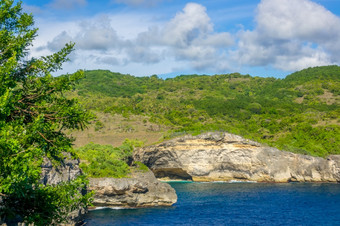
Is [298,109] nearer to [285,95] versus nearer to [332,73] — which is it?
[285,95]

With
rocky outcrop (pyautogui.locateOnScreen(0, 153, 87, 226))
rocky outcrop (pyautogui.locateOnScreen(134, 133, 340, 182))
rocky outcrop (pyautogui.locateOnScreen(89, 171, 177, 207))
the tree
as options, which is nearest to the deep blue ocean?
rocky outcrop (pyautogui.locateOnScreen(89, 171, 177, 207))

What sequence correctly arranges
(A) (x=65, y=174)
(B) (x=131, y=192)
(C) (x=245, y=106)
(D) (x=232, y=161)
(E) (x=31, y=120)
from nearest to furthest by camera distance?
(E) (x=31, y=120), (A) (x=65, y=174), (B) (x=131, y=192), (D) (x=232, y=161), (C) (x=245, y=106)

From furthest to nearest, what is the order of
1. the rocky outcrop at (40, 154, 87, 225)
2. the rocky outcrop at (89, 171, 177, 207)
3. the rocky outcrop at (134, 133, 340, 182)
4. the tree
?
the rocky outcrop at (134, 133, 340, 182) < the rocky outcrop at (89, 171, 177, 207) < the rocky outcrop at (40, 154, 87, 225) < the tree

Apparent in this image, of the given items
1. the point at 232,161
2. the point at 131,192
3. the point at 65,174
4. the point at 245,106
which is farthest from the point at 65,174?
the point at 245,106

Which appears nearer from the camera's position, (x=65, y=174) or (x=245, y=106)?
(x=65, y=174)

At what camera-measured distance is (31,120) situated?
13391 millimetres

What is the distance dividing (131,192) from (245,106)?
3307 inches

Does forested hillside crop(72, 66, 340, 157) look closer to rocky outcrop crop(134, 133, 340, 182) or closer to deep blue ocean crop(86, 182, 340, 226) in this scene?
rocky outcrop crop(134, 133, 340, 182)

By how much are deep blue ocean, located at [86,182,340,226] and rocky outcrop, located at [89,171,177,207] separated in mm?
1274

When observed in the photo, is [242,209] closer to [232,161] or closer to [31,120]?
[232,161]

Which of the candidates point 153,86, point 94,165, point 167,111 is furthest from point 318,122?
point 153,86

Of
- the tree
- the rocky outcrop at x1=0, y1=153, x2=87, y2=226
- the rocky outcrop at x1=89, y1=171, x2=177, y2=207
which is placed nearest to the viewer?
the tree

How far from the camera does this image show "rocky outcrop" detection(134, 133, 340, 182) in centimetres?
7012

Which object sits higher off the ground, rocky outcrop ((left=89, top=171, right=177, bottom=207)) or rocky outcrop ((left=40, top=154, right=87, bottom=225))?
rocky outcrop ((left=40, top=154, right=87, bottom=225))
